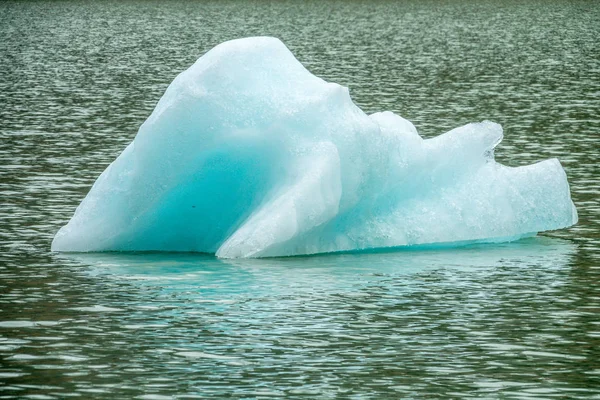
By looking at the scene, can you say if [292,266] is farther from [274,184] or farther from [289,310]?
[289,310]

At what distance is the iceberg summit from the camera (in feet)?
73.3

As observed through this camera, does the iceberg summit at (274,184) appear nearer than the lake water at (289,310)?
No

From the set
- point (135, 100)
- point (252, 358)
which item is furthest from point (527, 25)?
point (252, 358)

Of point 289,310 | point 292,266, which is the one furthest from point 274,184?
point 289,310

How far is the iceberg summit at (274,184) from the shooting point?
880 inches

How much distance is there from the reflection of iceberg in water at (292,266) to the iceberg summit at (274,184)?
32 cm

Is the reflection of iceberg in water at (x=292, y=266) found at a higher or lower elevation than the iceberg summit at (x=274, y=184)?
lower

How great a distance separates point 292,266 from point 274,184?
1402mm

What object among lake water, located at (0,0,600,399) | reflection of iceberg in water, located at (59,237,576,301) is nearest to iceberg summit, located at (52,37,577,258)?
reflection of iceberg in water, located at (59,237,576,301)

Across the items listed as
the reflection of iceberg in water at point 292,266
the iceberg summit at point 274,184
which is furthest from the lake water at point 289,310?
the iceberg summit at point 274,184

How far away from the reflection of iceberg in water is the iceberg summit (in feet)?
1.06

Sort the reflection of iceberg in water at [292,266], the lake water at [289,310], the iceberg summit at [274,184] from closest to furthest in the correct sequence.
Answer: the lake water at [289,310] → the reflection of iceberg in water at [292,266] → the iceberg summit at [274,184]

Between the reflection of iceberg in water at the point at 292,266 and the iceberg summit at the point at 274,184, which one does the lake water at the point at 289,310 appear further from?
the iceberg summit at the point at 274,184

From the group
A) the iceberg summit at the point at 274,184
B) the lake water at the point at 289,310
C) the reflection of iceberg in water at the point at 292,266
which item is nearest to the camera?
the lake water at the point at 289,310
